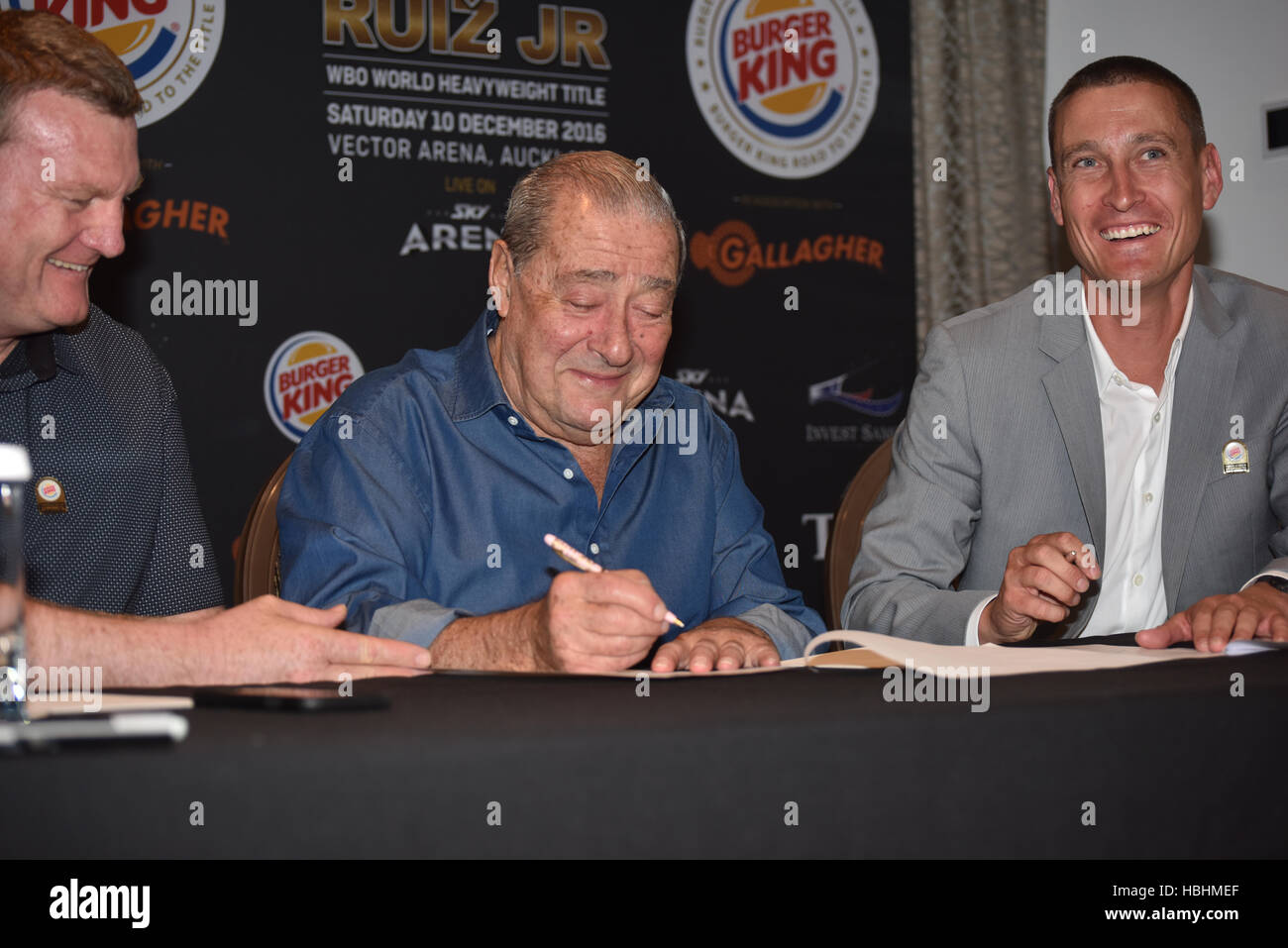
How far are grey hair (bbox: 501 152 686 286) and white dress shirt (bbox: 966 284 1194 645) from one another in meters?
0.90

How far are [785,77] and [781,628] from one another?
9.53ft

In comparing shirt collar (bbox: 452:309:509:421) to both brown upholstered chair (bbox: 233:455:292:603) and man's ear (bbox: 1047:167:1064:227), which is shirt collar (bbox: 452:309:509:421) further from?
man's ear (bbox: 1047:167:1064:227)

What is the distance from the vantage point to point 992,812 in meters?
0.86

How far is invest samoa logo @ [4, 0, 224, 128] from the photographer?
3297 millimetres

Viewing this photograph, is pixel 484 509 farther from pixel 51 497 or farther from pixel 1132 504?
pixel 1132 504

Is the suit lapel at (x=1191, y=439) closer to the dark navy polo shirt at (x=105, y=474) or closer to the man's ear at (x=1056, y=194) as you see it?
the man's ear at (x=1056, y=194)

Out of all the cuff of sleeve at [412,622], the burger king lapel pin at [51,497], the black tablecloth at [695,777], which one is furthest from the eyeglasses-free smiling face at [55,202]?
the black tablecloth at [695,777]

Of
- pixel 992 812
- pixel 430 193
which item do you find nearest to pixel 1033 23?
pixel 430 193

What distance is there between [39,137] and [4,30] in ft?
0.60

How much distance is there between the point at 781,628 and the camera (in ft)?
6.06

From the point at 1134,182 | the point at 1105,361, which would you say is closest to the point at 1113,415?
the point at 1105,361

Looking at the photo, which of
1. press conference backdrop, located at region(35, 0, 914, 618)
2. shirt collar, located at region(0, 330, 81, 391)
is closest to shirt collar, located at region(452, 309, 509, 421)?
shirt collar, located at region(0, 330, 81, 391)

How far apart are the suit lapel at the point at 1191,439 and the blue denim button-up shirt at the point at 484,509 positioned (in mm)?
675

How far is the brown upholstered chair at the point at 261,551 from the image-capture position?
2.12 meters
